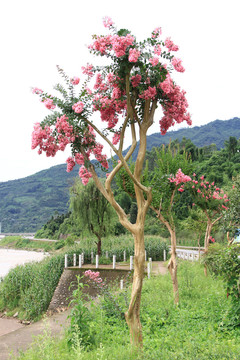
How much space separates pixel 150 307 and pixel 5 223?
393ft

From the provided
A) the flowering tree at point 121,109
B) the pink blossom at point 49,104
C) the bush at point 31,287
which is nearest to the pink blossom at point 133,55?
the flowering tree at point 121,109

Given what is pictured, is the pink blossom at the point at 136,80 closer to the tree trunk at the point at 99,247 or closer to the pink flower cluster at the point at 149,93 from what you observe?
the pink flower cluster at the point at 149,93

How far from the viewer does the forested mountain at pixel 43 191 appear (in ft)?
388

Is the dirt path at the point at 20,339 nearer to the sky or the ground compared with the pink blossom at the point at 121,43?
nearer to the ground

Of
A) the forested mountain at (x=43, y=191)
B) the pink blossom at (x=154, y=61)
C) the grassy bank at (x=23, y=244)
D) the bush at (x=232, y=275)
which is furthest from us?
the forested mountain at (x=43, y=191)

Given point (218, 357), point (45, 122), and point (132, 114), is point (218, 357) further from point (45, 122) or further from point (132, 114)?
point (45, 122)

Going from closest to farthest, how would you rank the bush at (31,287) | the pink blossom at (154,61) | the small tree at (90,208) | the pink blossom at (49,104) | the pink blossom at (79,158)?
the pink blossom at (154,61) → the pink blossom at (49,104) → the pink blossom at (79,158) → the bush at (31,287) → the small tree at (90,208)

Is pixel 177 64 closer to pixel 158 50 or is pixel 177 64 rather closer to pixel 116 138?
pixel 158 50

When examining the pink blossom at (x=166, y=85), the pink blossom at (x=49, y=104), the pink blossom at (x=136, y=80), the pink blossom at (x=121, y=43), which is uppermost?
the pink blossom at (x=121, y=43)

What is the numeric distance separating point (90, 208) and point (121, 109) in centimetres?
1480

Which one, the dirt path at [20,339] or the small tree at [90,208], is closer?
the dirt path at [20,339]

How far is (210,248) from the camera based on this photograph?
10906 mm

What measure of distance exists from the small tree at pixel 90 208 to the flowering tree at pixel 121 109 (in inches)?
566

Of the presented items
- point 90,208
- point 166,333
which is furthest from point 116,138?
point 90,208
